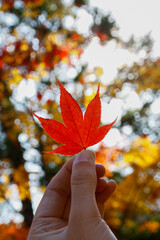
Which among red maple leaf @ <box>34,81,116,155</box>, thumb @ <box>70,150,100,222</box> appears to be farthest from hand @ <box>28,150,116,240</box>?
red maple leaf @ <box>34,81,116,155</box>

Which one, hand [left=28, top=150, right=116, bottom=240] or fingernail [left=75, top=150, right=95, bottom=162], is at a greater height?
fingernail [left=75, top=150, right=95, bottom=162]

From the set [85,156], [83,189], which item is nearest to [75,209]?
[83,189]

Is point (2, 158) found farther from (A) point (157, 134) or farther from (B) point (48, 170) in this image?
(A) point (157, 134)

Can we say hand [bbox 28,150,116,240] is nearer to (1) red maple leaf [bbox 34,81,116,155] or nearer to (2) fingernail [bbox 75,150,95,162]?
(2) fingernail [bbox 75,150,95,162]

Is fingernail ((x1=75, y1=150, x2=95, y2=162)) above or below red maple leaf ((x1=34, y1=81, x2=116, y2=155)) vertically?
below

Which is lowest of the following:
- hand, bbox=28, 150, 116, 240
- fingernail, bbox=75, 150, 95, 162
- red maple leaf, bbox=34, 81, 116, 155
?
hand, bbox=28, 150, 116, 240

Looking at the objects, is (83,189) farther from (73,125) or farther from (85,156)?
(73,125)

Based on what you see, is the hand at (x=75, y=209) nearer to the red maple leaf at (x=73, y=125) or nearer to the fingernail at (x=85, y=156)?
the fingernail at (x=85, y=156)

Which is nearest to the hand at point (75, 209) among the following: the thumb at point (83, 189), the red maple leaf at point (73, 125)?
the thumb at point (83, 189)
